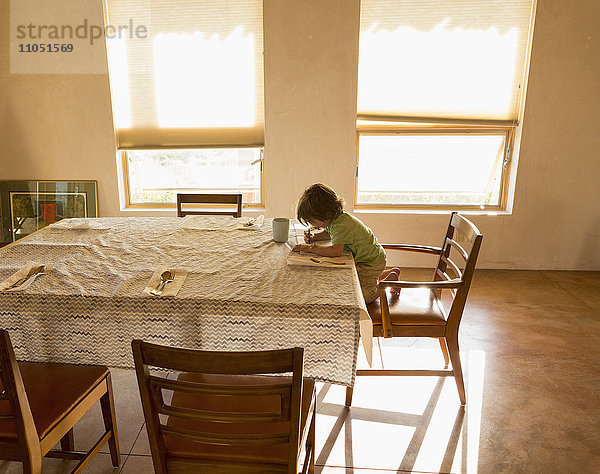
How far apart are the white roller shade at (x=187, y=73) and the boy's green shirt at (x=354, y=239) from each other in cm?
214

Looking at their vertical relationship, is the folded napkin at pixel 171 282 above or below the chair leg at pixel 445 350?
above

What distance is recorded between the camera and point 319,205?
6.47 ft

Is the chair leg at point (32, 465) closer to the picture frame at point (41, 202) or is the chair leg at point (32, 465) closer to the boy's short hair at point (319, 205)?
the boy's short hair at point (319, 205)

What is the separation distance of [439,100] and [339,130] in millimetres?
863

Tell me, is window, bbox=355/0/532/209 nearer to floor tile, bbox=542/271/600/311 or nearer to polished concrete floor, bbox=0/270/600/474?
floor tile, bbox=542/271/600/311

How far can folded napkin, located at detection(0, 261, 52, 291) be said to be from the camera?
1.56 m

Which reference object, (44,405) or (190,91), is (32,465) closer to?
(44,405)

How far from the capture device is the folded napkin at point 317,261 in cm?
182

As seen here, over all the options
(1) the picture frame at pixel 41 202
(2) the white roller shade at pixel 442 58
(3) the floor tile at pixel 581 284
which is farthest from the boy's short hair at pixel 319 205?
(1) the picture frame at pixel 41 202

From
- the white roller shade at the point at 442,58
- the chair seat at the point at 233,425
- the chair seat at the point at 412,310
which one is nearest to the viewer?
the chair seat at the point at 233,425

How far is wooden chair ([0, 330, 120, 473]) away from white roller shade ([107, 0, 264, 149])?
2685 mm

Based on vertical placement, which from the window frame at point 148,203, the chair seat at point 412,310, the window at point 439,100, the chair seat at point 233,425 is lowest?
the chair seat at point 233,425

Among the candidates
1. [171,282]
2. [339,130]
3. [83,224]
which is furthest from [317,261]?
[339,130]

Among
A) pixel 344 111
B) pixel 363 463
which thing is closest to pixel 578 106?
pixel 344 111
